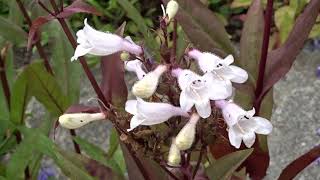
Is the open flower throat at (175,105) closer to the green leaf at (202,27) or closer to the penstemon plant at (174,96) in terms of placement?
the penstemon plant at (174,96)

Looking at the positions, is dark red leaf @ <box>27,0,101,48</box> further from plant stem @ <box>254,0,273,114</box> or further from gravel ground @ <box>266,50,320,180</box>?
gravel ground @ <box>266,50,320,180</box>

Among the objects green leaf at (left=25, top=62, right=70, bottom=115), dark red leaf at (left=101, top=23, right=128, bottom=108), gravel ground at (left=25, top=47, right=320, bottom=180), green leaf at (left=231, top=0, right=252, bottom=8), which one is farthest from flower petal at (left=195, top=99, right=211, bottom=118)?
green leaf at (left=231, top=0, right=252, bottom=8)

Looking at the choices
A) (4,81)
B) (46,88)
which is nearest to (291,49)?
(46,88)

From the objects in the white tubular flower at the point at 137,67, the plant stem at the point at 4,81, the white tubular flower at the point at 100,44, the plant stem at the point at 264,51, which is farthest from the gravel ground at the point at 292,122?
the white tubular flower at the point at 100,44

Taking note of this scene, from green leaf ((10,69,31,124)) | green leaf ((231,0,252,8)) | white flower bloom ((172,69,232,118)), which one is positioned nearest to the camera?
white flower bloom ((172,69,232,118))

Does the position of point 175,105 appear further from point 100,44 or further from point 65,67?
point 65,67

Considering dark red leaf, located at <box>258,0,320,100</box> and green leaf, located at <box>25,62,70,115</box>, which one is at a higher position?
dark red leaf, located at <box>258,0,320,100</box>
